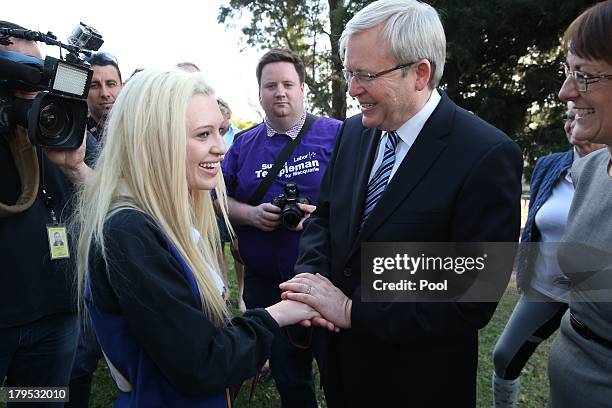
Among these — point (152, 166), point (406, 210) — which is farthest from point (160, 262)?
point (406, 210)

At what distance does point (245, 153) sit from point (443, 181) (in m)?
1.89

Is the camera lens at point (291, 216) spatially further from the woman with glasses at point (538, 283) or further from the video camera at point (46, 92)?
the woman with glasses at point (538, 283)

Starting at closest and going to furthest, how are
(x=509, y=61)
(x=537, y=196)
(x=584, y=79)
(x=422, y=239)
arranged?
(x=584, y=79), (x=422, y=239), (x=537, y=196), (x=509, y=61)

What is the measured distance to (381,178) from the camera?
1.99 metres

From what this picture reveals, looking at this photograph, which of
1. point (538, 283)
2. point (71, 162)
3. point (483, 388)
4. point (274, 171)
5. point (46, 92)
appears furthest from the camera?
point (483, 388)

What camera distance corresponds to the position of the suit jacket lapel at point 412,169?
181cm

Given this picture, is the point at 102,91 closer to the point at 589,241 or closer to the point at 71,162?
the point at 71,162

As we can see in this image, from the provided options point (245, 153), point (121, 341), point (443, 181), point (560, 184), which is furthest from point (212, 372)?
point (560, 184)

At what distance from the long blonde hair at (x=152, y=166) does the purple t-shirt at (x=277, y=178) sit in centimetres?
156

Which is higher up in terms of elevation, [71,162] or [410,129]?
[410,129]

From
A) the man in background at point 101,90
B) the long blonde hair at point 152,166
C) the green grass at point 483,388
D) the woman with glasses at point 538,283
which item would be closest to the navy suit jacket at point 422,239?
the long blonde hair at point 152,166

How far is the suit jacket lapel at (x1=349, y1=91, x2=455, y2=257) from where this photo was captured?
1.81m

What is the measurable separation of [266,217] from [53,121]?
130 cm

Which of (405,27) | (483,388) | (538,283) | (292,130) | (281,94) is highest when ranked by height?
(405,27)
